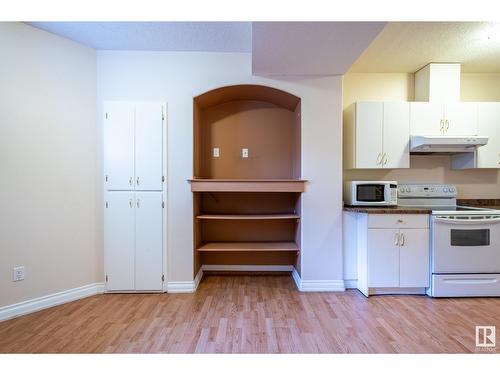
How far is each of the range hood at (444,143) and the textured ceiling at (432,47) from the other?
904 mm

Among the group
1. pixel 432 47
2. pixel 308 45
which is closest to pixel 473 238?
pixel 432 47

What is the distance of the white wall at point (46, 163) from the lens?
2168 millimetres

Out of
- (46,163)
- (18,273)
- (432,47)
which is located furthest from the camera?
(432,47)

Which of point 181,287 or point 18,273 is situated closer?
point 18,273

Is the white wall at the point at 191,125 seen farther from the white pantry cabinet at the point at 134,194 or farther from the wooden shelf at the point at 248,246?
the wooden shelf at the point at 248,246

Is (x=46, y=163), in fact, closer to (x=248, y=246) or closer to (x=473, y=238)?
(x=248, y=246)

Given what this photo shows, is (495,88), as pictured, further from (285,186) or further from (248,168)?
(248,168)

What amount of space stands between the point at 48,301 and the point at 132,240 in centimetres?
89

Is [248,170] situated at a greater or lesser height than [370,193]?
greater

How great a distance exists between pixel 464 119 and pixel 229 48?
9.08 feet

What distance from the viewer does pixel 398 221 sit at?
99.4 inches

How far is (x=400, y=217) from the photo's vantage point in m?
2.53

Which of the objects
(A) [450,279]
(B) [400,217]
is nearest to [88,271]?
(B) [400,217]

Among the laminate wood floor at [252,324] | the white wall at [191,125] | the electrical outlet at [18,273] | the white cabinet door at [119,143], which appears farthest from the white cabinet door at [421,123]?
the electrical outlet at [18,273]
